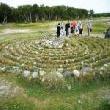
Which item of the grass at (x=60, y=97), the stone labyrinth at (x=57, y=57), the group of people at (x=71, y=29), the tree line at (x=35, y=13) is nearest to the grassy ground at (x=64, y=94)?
the grass at (x=60, y=97)

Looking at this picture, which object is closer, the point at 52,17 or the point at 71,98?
the point at 71,98

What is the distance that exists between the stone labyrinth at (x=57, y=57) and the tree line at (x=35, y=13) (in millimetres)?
60889

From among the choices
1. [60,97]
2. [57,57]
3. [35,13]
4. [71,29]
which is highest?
[35,13]

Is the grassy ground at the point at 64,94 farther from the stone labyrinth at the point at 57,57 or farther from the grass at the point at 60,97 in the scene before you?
the stone labyrinth at the point at 57,57

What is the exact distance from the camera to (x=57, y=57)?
32.7 m

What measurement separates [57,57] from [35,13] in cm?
8441

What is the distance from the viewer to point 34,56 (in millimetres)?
33250

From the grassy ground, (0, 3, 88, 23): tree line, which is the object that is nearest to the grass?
the grassy ground

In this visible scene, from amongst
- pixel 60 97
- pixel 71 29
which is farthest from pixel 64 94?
pixel 71 29

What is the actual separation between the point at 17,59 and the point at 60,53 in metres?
5.30

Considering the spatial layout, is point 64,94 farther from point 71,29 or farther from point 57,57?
point 71,29

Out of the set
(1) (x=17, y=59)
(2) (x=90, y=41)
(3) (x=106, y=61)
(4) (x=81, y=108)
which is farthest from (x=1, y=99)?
(2) (x=90, y=41)

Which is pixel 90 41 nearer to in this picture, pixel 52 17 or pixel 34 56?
pixel 34 56

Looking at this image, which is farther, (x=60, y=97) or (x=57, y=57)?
(x=57, y=57)
